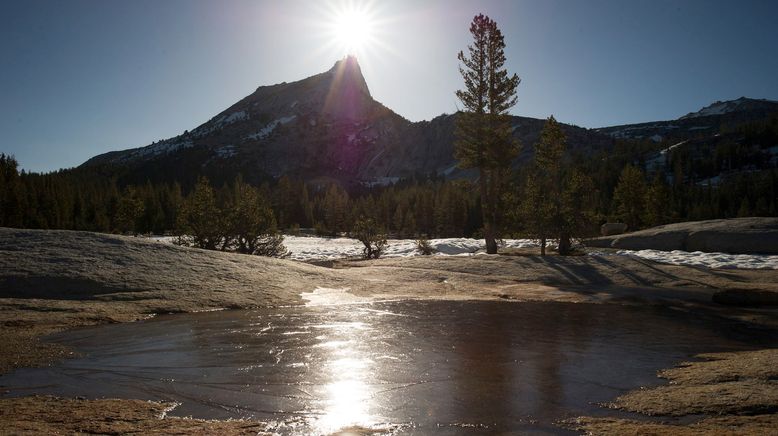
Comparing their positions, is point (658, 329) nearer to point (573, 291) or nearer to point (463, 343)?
point (463, 343)

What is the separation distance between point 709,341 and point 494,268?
14.6m

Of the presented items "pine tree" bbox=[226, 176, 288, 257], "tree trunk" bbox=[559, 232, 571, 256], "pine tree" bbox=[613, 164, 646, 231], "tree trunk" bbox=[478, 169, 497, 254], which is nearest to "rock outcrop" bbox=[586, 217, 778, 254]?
"tree trunk" bbox=[559, 232, 571, 256]

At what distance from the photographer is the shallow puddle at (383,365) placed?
6.29 meters

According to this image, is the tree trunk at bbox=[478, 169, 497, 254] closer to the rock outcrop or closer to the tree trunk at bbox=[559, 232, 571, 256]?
the tree trunk at bbox=[559, 232, 571, 256]

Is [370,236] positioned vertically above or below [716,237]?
above

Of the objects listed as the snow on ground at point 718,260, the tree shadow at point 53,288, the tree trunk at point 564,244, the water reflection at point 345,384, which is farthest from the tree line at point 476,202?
the water reflection at point 345,384

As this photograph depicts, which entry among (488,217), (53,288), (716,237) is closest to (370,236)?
(488,217)

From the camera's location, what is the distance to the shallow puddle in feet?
20.6

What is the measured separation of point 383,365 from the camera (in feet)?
28.7

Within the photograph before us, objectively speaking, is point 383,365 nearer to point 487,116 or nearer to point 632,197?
point 487,116

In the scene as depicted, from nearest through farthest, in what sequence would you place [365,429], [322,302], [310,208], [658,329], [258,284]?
[365,429]
[658,329]
[322,302]
[258,284]
[310,208]

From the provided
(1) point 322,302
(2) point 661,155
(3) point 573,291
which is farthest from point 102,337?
(2) point 661,155

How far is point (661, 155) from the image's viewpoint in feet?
648

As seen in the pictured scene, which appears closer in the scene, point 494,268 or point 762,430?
point 762,430
